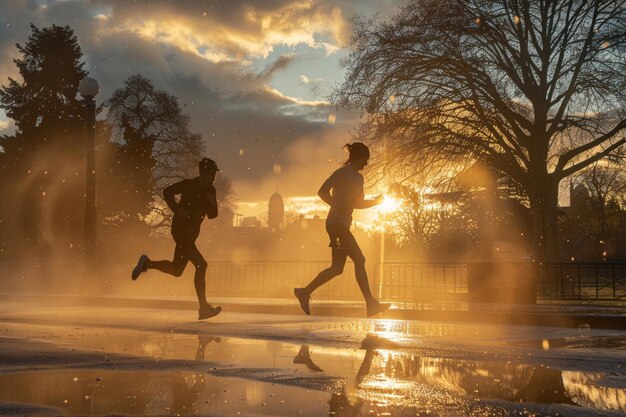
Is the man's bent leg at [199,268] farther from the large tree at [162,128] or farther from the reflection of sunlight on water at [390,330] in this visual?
the large tree at [162,128]

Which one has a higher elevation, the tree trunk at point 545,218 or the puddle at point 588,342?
the tree trunk at point 545,218

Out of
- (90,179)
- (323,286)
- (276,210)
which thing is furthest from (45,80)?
(276,210)

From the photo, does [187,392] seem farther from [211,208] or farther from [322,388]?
[211,208]

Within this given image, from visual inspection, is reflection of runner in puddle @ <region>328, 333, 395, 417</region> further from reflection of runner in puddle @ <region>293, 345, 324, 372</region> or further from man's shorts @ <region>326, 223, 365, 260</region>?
man's shorts @ <region>326, 223, 365, 260</region>

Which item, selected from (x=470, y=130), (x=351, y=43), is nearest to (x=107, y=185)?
(x=351, y=43)

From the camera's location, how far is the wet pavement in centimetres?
443

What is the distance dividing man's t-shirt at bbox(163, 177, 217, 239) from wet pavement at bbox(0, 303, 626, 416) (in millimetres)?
1317

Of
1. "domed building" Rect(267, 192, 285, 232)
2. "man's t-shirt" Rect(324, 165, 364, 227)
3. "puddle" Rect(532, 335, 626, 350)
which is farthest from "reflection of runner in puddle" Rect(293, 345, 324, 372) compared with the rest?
"domed building" Rect(267, 192, 285, 232)

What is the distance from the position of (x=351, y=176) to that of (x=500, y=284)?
9641 mm

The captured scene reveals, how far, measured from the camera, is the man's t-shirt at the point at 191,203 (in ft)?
34.8

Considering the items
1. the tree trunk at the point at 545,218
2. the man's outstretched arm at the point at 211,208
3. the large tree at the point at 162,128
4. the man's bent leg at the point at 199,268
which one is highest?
the large tree at the point at 162,128

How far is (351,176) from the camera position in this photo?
10.4 meters

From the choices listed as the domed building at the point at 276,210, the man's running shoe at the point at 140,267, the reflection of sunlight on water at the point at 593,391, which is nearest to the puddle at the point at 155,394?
the reflection of sunlight on water at the point at 593,391

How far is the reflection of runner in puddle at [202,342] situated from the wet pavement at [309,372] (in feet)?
0.10
